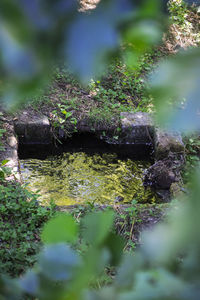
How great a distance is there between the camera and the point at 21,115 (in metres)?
4.39

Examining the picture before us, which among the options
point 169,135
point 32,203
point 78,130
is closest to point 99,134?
point 78,130

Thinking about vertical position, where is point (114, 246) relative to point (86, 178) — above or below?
below

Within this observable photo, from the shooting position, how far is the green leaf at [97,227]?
500 mm

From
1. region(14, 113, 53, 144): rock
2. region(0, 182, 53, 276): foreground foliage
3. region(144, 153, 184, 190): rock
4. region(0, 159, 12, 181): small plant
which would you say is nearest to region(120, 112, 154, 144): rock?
region(144, 153, 184, 190): rock

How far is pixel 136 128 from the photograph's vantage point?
4.60 meters

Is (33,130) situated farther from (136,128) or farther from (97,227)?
(97,227)

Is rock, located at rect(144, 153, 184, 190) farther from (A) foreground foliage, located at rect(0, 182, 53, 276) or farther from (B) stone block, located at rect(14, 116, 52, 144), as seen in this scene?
(A) foreground foliage, located at rect(0, 182, 53, 276)

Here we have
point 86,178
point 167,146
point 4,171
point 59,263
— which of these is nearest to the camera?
point 59,263

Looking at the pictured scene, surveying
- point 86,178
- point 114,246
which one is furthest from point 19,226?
point 114,246

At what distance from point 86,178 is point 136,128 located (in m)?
0.98

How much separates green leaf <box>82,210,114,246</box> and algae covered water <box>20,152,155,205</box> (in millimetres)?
3014

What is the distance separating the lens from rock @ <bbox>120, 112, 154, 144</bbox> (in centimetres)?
459

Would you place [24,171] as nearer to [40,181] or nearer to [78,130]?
[40,181]

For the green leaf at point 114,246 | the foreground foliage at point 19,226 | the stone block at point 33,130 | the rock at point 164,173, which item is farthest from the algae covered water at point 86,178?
the green leaf at point 114,246
